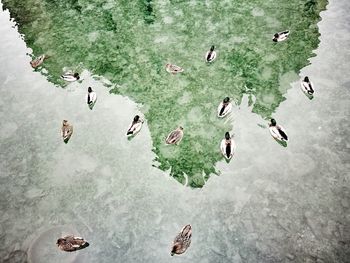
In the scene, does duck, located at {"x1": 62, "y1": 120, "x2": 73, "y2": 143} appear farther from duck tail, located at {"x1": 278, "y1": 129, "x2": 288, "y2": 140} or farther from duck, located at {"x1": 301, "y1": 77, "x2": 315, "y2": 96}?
duck, located at {"x1": 301, "y1": 77, "x2": 315, "y2": 96}

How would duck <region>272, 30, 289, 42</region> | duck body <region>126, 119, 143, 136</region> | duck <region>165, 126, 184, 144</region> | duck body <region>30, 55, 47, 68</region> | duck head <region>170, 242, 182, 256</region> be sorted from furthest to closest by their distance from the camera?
duck body <region>30, 55, 47, 68</region> < duck <region>272, 30, 289, 42</region> < duck body <region>126, 119, 143, 136</region> < duck <region>165, 126, 184, 144</region> < duck head <region>170, 242, 182, 256</region>

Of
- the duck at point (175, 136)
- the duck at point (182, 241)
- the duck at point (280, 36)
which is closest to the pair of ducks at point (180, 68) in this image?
the duck at point (280, 36)

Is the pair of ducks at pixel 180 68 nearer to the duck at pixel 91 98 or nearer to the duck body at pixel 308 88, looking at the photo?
the duck at pixel 91 98

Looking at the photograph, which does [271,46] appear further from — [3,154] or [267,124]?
[3,154]

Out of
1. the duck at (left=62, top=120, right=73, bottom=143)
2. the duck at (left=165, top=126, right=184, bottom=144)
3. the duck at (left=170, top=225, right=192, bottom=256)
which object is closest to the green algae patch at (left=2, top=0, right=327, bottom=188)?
the duck at (left=165, top=126, right=184, bottom=144)

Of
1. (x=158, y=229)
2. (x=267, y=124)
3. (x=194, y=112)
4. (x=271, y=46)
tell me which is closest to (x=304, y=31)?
(x=271, y=46)

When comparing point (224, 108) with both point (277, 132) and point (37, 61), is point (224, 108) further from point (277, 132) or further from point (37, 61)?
point (37, 61)
